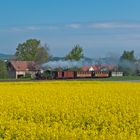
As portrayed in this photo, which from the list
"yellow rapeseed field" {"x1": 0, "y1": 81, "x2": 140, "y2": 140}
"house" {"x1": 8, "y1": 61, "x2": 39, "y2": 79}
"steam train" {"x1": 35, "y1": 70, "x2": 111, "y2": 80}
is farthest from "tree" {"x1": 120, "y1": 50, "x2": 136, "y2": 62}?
"yellow rapeseed field" {"x1": 0, "y1": 81, "x2": 140, "y2": 140}

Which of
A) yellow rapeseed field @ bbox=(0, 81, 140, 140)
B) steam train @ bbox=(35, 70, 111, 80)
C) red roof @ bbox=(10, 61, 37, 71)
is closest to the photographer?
yellow rapeseed field @ bbox=(0, 81, 140, 140)

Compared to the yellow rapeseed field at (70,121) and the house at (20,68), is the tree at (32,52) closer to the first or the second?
the house at (20,68)

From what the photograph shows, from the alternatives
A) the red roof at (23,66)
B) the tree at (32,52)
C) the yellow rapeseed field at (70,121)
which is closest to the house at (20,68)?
the red roof at (23,66)

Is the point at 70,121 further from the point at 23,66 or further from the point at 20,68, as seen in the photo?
the point at 23,66

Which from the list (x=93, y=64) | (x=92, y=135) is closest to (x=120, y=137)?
(x=92, y=135)

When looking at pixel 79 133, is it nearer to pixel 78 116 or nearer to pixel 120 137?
pixel 120 137

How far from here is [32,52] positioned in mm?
145875

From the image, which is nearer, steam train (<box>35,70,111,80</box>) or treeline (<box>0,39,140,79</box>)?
steam train (<box>35,70,111,80</box>)

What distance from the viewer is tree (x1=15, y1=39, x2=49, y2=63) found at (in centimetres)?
14200

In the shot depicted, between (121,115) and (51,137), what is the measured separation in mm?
4179

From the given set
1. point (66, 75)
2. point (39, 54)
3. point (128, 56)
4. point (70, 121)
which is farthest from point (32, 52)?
point (70, 121)

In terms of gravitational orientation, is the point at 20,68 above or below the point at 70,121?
above

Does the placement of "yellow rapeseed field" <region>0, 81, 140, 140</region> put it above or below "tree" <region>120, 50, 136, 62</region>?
below

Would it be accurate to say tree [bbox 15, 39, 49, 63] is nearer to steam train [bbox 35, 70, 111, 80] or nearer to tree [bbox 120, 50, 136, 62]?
tree [bbox 120, 50, 136, 62]
